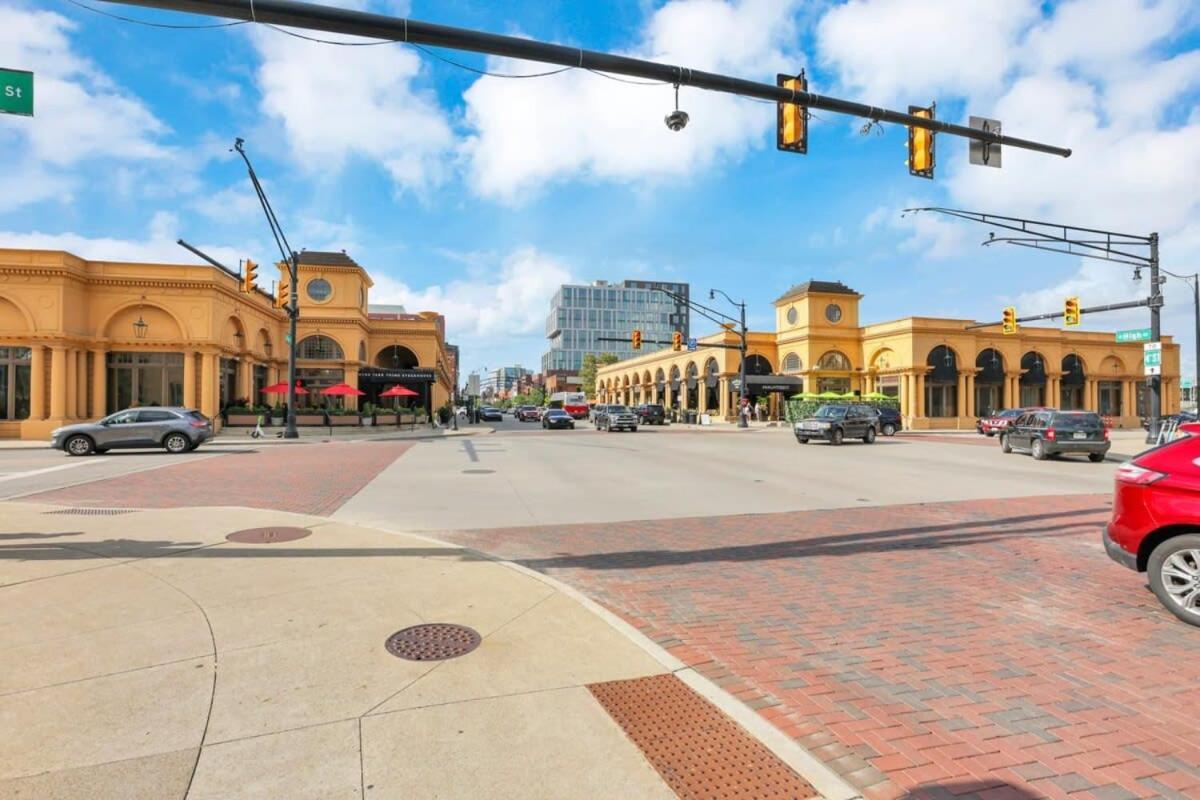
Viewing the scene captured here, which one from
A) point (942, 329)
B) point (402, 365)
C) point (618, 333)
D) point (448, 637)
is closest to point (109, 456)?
point (448, 637)

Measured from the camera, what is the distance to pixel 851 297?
56188 mm

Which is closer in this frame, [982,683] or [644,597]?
[982,683]

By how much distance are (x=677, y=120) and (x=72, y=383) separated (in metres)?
34.0

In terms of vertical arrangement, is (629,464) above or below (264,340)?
below

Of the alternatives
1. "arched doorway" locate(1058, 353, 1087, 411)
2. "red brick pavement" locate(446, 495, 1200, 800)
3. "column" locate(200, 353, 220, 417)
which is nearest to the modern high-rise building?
"arched doorway" locate(1058, 353, 1087, 411)

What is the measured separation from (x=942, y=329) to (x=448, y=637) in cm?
5326

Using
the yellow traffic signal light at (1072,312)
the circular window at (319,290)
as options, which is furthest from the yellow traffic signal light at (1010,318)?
the circular window at (319,290)

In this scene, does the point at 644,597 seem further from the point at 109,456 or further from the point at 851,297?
the point at 851,297

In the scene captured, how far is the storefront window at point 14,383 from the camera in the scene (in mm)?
30469

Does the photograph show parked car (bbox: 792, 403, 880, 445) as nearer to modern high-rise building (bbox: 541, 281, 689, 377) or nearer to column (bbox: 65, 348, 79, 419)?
column (bbox: 65, 348, 79, 419)

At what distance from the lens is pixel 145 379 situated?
33.3 meters

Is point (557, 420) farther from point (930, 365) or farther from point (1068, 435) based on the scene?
point (1068, 435)

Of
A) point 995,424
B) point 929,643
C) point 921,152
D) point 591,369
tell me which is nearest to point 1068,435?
point 921,152

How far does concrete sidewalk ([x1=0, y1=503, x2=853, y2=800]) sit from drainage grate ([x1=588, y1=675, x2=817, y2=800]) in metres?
0.05
